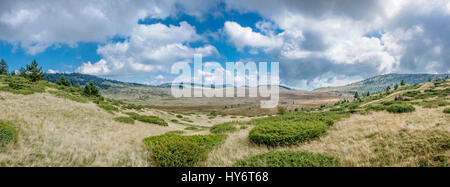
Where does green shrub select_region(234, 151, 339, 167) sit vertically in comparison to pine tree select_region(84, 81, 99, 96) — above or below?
below

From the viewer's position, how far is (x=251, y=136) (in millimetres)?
8422

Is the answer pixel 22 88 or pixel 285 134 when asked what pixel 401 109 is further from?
pixel 22 88

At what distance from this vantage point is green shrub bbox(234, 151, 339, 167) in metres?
4.61

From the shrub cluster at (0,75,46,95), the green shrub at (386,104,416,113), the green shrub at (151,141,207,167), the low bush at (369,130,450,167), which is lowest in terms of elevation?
the green shrub at (151,141,207,167)

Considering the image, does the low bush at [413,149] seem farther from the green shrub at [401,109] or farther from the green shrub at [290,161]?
the green shrub at [401,109]

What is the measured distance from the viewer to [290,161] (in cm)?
486

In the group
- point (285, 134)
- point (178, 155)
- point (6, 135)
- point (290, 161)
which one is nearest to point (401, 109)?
point (285, 134)

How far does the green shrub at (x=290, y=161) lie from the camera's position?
461cm

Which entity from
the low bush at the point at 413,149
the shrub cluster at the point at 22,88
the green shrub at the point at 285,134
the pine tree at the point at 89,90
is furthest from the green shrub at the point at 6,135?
the pine tree at the point at 89,90

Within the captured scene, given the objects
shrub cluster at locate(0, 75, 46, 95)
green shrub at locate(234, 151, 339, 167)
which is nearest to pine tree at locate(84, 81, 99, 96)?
shrub cluster at locate(0, 75, 46, 95)

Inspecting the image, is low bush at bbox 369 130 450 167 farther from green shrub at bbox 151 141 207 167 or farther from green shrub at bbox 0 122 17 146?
green shrub at bbox 0 122 17 146
